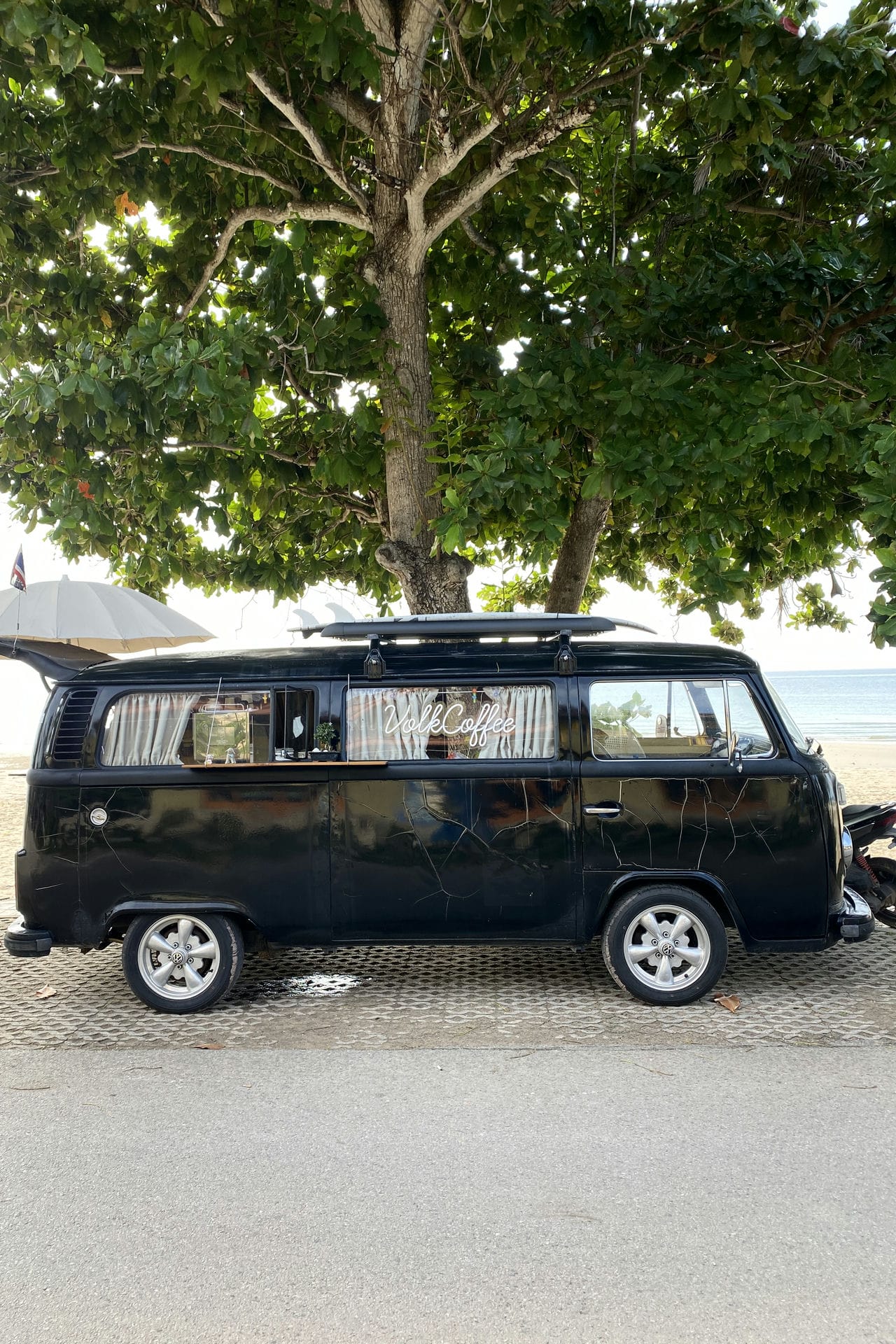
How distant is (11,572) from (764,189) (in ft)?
26.0

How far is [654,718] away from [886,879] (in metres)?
2.65

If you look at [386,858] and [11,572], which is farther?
[11,572]

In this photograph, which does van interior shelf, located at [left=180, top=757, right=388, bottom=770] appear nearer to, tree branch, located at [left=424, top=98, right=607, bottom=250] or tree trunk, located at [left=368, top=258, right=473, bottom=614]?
tree trunk, located at [left=368, top=258, right=473, bottom=614]

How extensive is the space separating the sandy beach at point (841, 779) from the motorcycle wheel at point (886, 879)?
5.53 metres

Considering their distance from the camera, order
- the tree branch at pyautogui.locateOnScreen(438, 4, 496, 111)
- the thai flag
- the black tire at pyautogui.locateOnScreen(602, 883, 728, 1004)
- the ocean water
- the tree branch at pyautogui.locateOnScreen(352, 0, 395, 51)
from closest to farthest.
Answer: the black tire at pyautogui.locateOnScreen(602, 883, 728, 1004)
the tree branch at pyautogui.locateOnScreen(438, 4, 496, 111)
the tree branch at pyautogui.locateOnScreen(352, 0, 395, 51)
the thai flag
the ocean water

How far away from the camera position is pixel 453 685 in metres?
6.53

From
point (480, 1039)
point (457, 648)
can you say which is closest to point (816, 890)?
point (480, 1039)

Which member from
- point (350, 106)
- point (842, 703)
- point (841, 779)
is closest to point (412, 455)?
point (350, 106)

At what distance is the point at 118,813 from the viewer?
6457 mm

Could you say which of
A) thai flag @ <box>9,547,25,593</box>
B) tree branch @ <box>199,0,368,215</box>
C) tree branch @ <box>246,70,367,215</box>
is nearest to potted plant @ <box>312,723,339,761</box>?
thai flag @ <box>9,547,25,593</box>

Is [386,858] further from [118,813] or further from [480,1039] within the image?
[118,813]

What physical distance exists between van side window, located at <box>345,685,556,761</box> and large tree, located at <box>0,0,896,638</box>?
5.40 ft

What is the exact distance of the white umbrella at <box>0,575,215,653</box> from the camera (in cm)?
1205

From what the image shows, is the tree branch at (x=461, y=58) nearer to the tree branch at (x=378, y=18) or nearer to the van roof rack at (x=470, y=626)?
the tree branch at (x=378, y=18)
